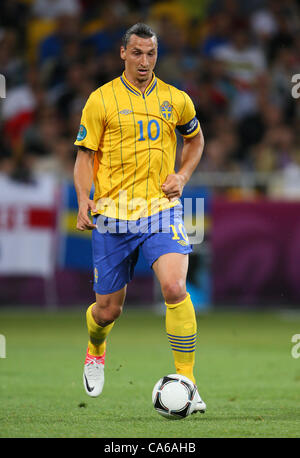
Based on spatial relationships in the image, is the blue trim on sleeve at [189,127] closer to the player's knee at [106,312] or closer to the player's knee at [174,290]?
the player's knee at [174,290]

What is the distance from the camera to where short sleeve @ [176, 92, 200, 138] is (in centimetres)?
620

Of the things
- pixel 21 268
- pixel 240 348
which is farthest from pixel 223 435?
pixel 21 268

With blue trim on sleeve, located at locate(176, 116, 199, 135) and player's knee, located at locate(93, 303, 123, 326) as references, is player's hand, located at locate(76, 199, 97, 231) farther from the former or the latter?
blue trim on sleeve, located at locate(176, 116, 199, 135)

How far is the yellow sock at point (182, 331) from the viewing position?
19.0 ft

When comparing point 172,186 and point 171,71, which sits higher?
point 171,71

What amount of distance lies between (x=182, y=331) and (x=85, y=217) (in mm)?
948

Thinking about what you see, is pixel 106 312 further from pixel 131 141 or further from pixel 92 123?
pixel 92 123

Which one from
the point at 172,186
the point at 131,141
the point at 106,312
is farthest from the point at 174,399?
the point at 131,141

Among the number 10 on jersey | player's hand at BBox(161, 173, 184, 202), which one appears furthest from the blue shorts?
the number 10 on jersey

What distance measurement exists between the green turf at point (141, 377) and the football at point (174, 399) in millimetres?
61

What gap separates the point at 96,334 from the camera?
21.7 feet

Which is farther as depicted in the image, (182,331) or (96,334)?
(96,334)

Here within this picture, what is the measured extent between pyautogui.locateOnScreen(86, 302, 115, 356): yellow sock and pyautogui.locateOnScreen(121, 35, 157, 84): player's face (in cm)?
168
